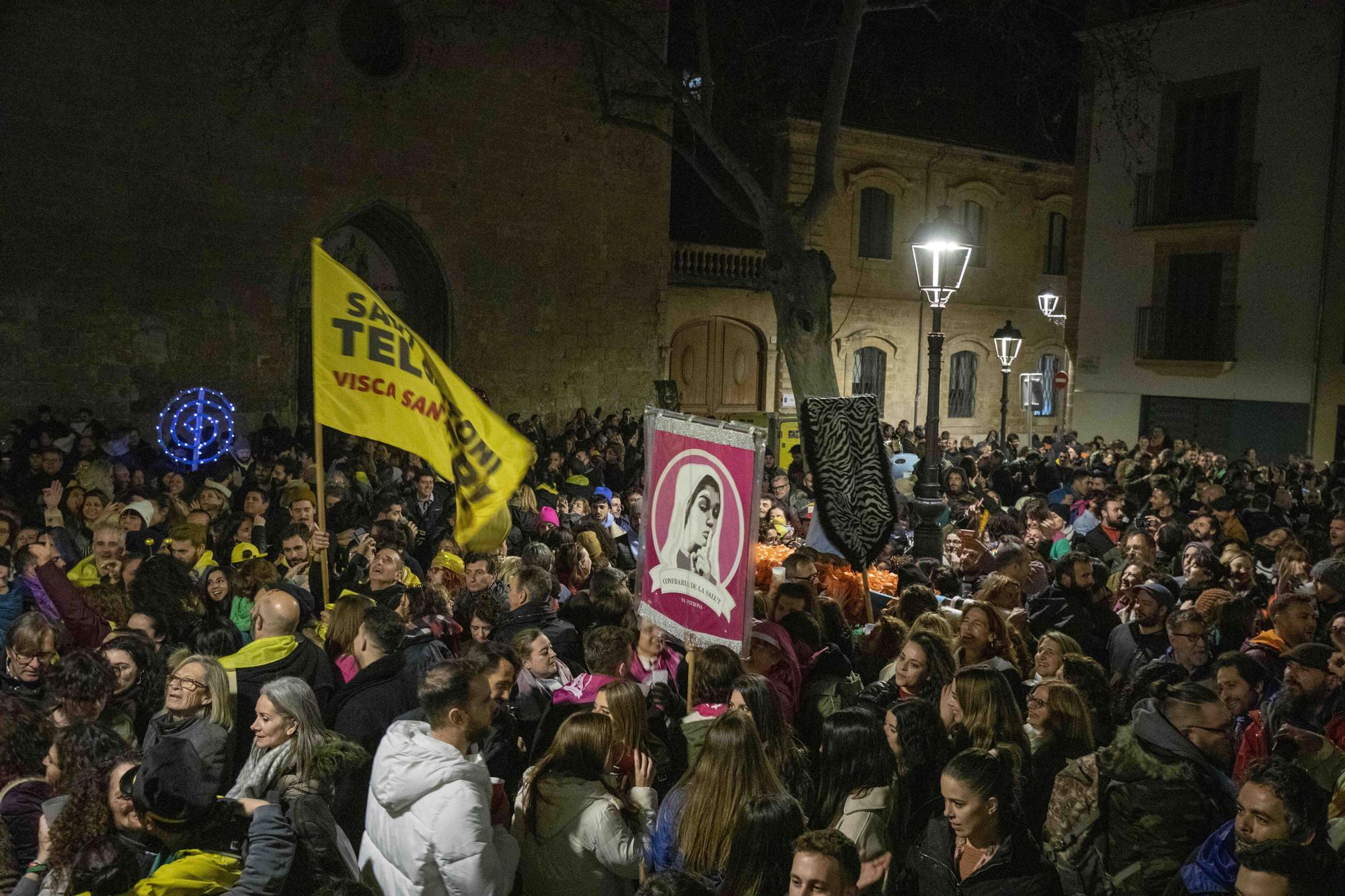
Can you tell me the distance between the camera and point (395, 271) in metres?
19.6

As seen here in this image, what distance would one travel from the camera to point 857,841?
3752 millimetres

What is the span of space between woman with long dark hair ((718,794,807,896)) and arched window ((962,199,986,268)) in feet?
89.2

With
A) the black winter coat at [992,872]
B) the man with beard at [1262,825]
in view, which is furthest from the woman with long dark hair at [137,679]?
the man with beard at [1262,825]

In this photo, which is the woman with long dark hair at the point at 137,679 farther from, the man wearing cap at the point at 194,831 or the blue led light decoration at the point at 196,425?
the blue led light decoration at the point at 196,425

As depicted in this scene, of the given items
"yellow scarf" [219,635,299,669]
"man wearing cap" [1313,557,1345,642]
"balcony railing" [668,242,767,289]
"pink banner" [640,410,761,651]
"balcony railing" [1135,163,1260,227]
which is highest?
"balcony railing" [1135,163,1260,227]

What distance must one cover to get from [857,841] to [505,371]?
664 inches

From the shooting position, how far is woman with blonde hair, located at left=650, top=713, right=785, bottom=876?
3.71 meters

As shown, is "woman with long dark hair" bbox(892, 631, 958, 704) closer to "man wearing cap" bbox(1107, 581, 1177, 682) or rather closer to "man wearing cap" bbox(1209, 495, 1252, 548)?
"man wearing cap" bbox(1107, 581, 1177, 682)

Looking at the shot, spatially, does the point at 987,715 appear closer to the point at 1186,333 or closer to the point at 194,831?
the point at 194,831

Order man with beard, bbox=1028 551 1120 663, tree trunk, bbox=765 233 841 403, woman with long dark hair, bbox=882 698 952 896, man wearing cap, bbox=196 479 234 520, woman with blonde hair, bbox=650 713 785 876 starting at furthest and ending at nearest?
tree trunk, bbox=765 233 841 403 < man wearing cap, bbox=196 479 234 520 < man with beard, bbox=1028 551 1120 663 < woman with long dark hair, bbox=882 698 952 896 < woman with blonde hair, bbox=650 713 785 876

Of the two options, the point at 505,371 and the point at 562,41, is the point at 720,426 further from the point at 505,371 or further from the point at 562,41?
the point at 562,41

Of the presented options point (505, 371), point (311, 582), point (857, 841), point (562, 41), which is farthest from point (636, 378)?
point (857, 841)

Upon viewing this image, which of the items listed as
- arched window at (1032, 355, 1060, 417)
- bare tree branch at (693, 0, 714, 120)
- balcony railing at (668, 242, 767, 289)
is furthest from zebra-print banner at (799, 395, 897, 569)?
arched window at (1032, 355, 1060, 417)

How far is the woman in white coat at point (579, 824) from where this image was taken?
372 cm
